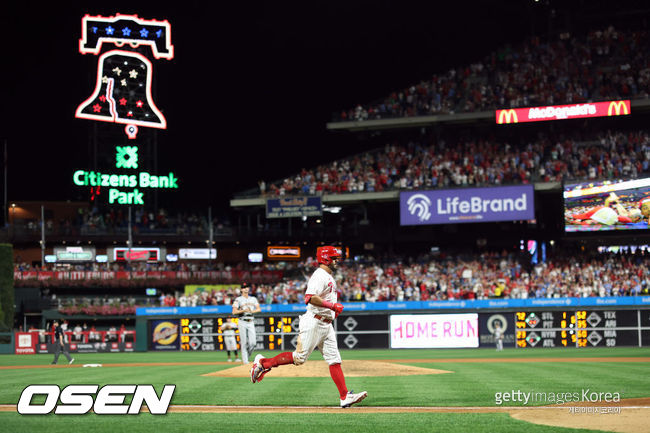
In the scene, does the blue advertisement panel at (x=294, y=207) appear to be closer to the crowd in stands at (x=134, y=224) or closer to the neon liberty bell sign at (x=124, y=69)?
the neon liberty bell sign at (x=124, y=69)

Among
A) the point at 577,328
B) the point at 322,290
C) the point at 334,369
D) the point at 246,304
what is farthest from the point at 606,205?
the point at 322,290

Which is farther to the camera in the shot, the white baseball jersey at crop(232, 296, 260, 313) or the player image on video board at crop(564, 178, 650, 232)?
the player image on video board at crop(564, 178, 650, 232)

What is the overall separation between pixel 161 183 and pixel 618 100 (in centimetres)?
2602

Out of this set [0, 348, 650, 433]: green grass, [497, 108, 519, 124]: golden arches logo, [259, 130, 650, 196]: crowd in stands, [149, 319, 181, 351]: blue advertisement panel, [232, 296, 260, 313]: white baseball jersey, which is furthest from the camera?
[497, 108, 519, 124]: golden arches logo

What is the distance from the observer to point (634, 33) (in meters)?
40.2

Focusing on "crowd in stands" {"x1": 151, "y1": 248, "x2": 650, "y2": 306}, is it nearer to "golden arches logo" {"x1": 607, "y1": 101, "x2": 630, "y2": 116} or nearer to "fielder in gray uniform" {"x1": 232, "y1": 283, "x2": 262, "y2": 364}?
"golden arches logo" {"x1": 607, "y1": 101, "x2": 630, "y2": 116}

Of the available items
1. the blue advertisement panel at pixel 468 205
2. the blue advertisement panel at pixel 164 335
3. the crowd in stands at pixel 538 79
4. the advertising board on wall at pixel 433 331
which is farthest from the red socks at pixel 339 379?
the crowd in stands at pixel 538 79

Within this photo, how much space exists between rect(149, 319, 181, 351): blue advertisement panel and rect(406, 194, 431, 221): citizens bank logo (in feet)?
43.9

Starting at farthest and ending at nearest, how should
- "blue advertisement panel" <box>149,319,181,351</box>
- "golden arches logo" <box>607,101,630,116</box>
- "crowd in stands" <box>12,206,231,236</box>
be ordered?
1. "crowd in stands" <box>12,206,231,236</box>
2. "golden arches logo" <box>607,101,630,116</box>
3. "blue advertisement panel" <box>149,319,181,351</box>

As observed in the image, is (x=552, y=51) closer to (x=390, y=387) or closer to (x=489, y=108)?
(x=489, y=108)

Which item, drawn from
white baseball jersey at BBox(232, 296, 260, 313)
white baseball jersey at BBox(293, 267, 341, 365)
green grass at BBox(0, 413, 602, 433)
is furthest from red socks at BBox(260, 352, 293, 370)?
white baseball jersey at BBox(232, 296, 260, 313)

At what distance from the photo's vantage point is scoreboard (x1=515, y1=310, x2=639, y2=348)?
30.2 metres

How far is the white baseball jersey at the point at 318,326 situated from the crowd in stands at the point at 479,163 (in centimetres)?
2878

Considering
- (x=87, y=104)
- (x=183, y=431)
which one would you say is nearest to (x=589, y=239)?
(x=87, y=104)
